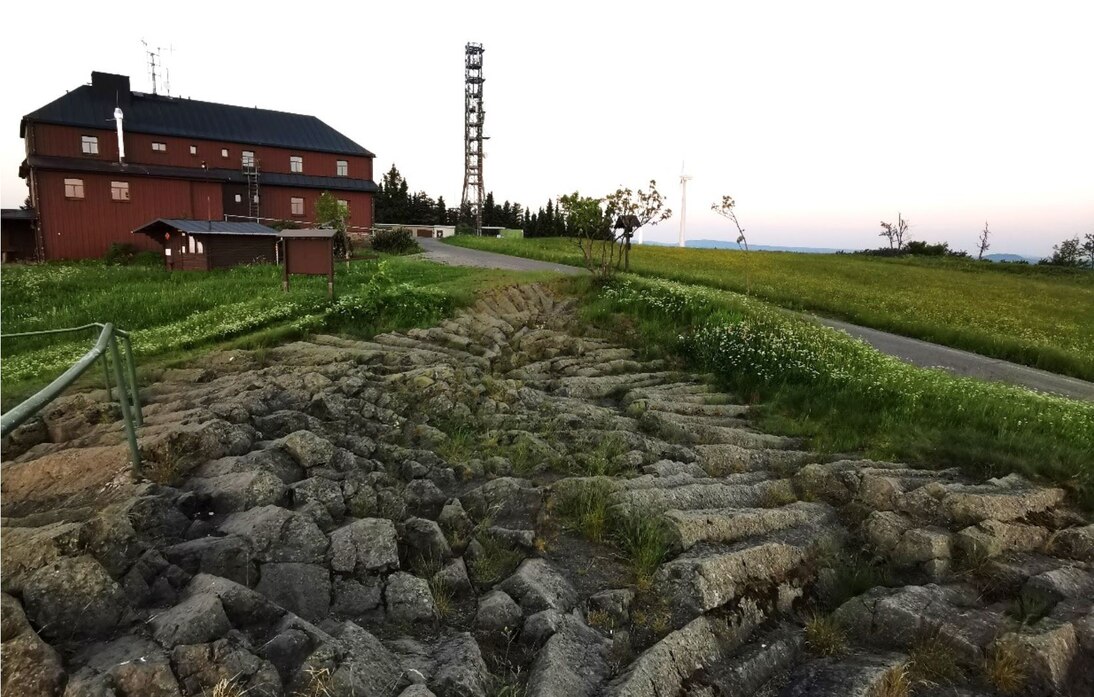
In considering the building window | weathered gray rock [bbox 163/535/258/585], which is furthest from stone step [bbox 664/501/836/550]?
the building window

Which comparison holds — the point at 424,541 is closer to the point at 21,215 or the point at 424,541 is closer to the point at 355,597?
the point at 355,597

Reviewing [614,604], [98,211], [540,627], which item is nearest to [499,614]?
[540,627]

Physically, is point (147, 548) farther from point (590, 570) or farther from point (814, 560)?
point (814, 560)

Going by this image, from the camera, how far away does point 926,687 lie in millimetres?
4000

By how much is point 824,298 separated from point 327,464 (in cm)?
2062

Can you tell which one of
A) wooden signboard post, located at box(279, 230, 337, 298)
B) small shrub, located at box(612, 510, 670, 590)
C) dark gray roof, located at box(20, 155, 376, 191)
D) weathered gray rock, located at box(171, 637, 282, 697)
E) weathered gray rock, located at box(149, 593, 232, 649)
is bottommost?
small shrub, located at box(612, 510, 670, 590)

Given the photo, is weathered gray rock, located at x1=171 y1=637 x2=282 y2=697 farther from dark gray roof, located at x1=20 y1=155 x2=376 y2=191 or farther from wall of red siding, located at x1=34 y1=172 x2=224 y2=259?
dark gray roof, located at x1=20 y1=155 x2=376 y2=191

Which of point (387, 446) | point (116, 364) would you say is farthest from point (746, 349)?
point (116, 364)

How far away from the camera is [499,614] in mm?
4430

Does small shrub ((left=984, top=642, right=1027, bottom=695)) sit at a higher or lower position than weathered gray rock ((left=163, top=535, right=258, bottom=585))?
lower

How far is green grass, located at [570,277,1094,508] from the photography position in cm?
773

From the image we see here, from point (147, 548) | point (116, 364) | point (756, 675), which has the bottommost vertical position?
point (756, 675)

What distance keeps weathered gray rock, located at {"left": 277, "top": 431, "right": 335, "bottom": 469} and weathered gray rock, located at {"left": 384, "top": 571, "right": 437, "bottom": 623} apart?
2178 mm

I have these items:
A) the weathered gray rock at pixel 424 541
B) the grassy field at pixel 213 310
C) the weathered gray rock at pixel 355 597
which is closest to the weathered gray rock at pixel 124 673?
the weathered gray rock at pixel 355 597
